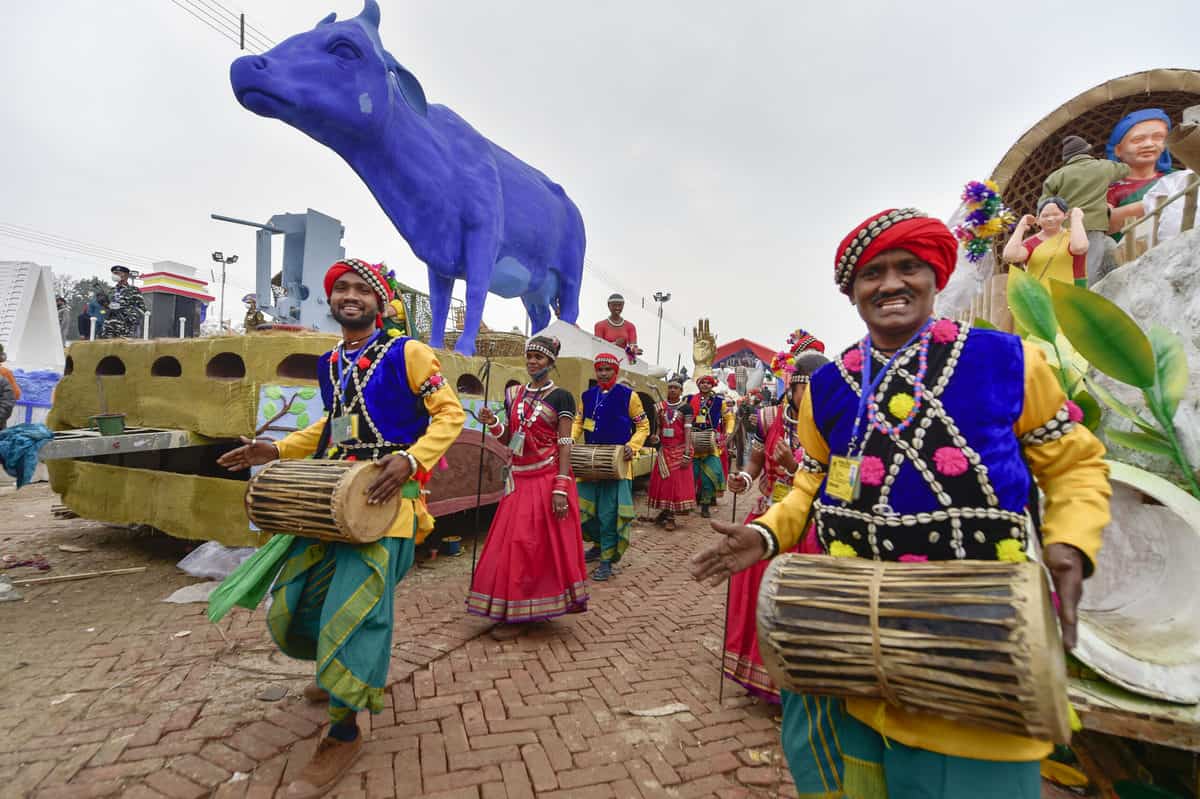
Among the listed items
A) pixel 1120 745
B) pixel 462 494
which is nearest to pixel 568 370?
pixel 462 494

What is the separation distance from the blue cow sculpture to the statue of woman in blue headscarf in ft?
19.5

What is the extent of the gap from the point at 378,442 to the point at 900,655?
2328 millimetres

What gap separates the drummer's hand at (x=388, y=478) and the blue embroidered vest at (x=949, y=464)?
1804 mm

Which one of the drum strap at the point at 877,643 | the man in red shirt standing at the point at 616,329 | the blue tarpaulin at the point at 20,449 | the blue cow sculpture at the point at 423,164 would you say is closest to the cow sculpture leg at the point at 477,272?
the blue cow sculpture at the point at 423,164

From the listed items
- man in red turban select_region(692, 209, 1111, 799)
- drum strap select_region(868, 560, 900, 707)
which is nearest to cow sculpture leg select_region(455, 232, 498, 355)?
man in red turban select_region(692, 209, 1111, 799)

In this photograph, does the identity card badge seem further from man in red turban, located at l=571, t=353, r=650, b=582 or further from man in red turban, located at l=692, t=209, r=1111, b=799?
man in red turban, located at l=571, t=353, r=650, b=582

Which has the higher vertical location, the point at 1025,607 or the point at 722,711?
the point at 1025,607

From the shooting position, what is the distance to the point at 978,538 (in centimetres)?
147

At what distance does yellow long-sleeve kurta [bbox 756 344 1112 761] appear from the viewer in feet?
4.55

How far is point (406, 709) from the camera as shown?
3.22m

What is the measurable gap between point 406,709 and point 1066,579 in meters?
3.07

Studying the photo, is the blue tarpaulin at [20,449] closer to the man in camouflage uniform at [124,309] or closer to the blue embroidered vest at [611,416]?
the blue embroidered vest at [611,416]

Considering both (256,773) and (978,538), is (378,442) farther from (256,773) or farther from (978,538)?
(978,538)

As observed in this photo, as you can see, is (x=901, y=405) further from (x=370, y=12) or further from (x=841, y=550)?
(x=370, y=12)
